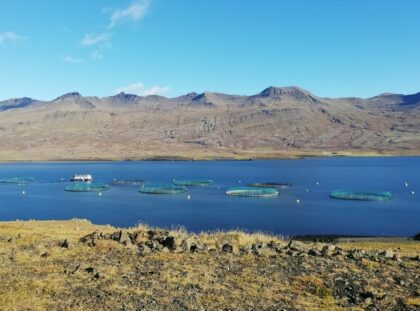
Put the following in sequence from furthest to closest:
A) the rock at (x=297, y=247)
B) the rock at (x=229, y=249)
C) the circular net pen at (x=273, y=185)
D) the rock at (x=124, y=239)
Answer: the circular net pen at (x=273, y=185)
the rock at (x=124, y=239)
the rock at (x=297, y=247)
the rock at (x=229, y=249)

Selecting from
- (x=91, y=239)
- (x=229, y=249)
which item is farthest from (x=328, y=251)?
(x=91, y=239)

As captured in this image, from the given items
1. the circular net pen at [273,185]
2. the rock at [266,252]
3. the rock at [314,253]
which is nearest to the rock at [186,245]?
the rock at [266,252]

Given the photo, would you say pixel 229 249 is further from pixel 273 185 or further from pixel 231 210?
pixel 273 185

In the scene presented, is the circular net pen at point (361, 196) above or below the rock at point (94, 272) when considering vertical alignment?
below

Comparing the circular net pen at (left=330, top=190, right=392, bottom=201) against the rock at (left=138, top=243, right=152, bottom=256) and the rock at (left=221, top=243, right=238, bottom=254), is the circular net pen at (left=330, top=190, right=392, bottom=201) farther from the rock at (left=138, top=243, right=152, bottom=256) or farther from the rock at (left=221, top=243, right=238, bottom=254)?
the rock at (left=138, top=243, right=152, bottom=256)

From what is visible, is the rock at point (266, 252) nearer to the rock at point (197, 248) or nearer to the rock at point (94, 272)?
the rock at point (197, 248)

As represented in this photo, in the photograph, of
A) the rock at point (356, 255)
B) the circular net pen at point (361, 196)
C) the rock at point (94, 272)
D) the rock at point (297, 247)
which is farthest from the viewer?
the circular net pen at point (361, 196)

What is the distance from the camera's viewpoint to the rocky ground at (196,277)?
16.0 meters

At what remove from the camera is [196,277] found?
62.2ft

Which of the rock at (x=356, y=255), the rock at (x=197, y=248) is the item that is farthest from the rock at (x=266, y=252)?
the rock at (x=356, y=255)

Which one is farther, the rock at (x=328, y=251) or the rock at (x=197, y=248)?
the rock at (x=197, y=248)

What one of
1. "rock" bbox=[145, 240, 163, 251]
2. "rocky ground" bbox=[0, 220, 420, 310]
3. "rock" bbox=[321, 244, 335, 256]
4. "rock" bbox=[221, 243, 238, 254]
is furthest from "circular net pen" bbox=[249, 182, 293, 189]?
"rock" bbox=[221, 243, 238, 254]

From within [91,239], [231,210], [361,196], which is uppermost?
[91,239]

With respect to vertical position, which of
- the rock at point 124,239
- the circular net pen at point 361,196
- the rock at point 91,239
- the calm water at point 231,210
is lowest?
the calm water at point 231,210
